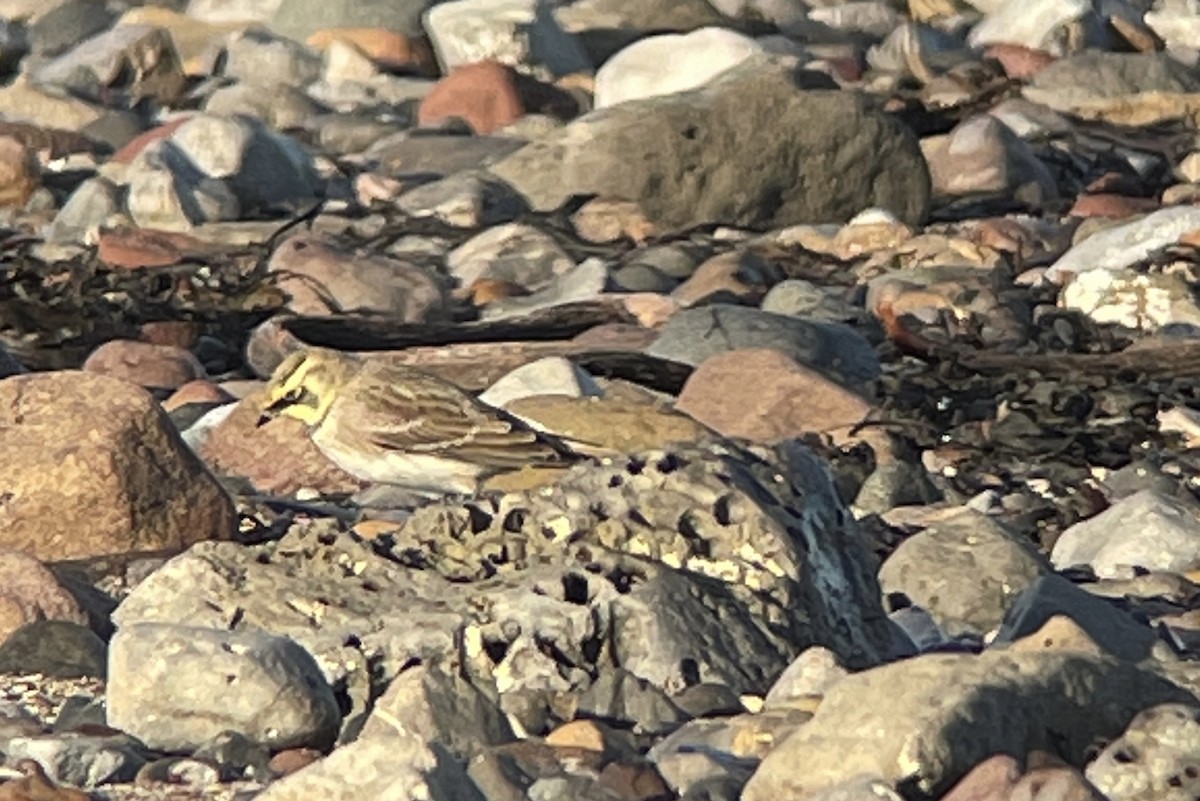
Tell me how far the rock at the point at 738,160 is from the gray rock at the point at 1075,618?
595cm

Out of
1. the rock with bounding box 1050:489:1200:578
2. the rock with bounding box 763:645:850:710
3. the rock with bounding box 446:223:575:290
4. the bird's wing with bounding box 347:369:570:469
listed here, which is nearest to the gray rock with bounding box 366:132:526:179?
the rock with bounding box 446:223:575:290

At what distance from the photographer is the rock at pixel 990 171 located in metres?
11.4

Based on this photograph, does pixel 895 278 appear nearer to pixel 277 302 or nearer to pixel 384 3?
pixel 277 302

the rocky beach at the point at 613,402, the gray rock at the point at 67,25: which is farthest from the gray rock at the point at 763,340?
the gray rock at the point at 67,25

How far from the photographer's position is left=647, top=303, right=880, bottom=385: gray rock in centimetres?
777

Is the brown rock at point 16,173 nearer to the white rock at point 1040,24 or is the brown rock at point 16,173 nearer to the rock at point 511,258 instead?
the rock at point 511,258

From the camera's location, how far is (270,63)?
1461 centimetres

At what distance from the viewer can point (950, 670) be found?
356 cm

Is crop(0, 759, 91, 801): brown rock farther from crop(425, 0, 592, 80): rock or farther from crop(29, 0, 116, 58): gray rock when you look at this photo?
crop(29, 0, 116, 58): gray rock

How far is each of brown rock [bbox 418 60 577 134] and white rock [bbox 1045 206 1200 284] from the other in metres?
4.12

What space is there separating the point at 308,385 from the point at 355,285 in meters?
2.76

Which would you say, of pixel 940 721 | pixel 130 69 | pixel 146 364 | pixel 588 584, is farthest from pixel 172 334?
pixel 130 69

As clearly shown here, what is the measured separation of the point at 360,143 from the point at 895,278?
158 inches

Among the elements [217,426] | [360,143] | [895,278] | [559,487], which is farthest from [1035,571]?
[360,143]
